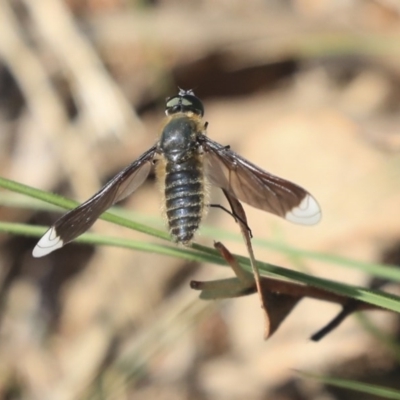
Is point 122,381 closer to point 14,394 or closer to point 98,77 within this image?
point 14,394

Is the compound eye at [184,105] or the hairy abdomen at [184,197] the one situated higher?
the compound eye at [184,105]

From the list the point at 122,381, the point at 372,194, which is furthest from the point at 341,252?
the point at 122,381

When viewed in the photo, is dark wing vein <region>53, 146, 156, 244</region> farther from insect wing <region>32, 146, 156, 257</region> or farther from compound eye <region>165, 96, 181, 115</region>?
compound eye <region>165, 96, 181, 115</region>

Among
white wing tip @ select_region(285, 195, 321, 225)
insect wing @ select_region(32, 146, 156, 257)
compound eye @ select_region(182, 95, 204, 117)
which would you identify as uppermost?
compound eye @ select_region(182, 95, 204, 117)

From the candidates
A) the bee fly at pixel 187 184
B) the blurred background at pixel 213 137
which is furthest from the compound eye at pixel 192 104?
the blurred background at pixel 213 137

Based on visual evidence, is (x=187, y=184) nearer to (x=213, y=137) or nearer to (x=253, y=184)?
(x=253, y=184)

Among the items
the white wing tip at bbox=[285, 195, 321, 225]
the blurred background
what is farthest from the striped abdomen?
the blurred background

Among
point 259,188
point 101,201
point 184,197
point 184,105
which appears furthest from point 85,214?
point 184,105

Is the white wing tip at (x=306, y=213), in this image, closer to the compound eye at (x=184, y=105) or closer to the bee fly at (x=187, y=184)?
the bee fly at (x=187, y=184)

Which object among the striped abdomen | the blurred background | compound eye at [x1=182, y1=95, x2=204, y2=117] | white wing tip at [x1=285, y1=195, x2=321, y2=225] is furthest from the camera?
the blurred background
